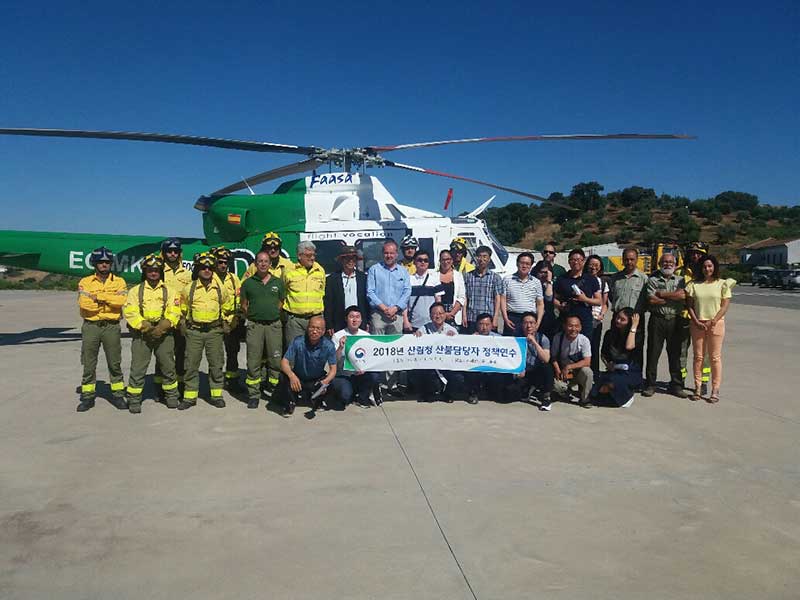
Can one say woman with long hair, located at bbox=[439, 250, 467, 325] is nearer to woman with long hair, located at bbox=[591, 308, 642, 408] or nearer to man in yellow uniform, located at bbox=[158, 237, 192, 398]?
woman with long hair, located at bbox=[591, 308, 642, 408]

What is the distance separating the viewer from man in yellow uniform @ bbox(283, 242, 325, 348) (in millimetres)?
6168

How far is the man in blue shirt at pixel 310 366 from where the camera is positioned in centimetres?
567

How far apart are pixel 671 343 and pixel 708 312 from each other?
58cm

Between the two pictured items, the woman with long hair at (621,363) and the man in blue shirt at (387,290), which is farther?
the man in blue shirt at (387,290)

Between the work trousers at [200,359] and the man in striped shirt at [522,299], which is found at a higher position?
the man in striped shirt at [522,299]

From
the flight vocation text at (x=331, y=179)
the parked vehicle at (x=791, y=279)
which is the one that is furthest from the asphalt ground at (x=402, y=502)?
the parked vehicle at (x=791, y=279)

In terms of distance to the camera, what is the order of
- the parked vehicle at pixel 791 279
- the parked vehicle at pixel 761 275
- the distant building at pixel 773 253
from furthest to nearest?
the distant building at pixel 773 253
the parked vehicle at pixel 761 275
the parked vehicle at pixel 791 279

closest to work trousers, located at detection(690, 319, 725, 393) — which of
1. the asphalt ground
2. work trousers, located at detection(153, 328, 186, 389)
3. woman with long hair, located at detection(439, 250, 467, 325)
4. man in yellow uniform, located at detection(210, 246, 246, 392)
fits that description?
the asphalt ground

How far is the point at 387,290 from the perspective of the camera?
6.24m

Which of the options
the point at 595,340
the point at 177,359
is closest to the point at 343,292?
the point at 177,359

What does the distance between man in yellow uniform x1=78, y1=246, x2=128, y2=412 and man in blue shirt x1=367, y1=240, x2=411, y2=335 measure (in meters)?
2.65

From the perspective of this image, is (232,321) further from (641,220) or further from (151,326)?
(641,220)

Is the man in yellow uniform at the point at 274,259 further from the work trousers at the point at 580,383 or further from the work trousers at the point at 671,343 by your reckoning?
the work trousers at the point at 671,343

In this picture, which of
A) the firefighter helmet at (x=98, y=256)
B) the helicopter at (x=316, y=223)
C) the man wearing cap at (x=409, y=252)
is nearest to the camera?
the firefighter helmet at (x=98, y=256)
